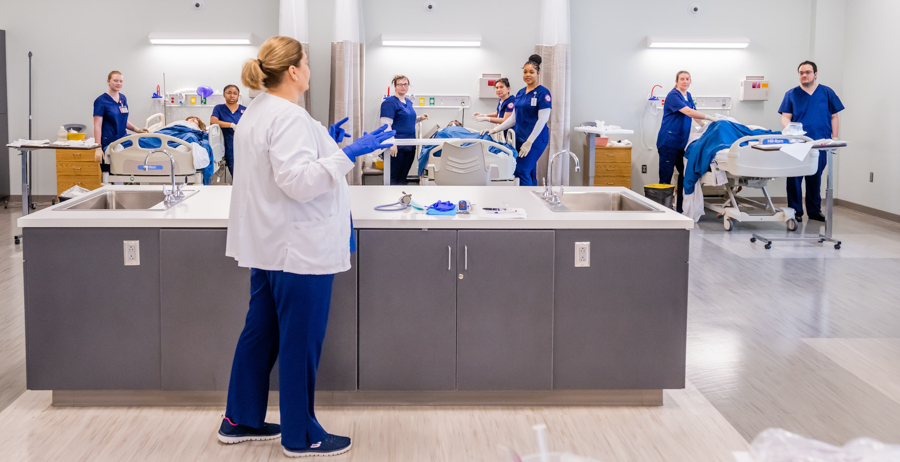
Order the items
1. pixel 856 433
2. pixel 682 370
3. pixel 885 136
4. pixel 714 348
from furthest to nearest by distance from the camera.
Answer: pixel 885 136 < pixel 714 348 < pixel 682 370 < pixel 856 433

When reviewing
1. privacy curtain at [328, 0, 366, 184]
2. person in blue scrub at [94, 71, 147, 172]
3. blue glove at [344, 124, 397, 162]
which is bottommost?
blue glove at [344, 124, 397, 162]

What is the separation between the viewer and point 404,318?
112 inches

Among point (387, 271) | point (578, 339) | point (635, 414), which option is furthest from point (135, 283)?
point (635, 414)

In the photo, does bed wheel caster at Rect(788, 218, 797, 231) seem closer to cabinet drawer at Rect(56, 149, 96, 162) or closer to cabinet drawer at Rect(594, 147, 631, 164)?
cabinet drawer at Rect(594, 147, 631, 164)

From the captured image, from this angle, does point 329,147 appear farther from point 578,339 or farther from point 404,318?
point 578,339

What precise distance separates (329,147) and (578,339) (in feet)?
4.02

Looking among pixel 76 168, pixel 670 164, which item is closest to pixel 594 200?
pixel 670 164

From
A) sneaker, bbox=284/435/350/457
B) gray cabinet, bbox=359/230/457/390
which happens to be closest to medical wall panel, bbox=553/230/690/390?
gray cabinet, bbox=359/230/457/390

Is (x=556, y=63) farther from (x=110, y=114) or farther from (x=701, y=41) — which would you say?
(x=110, y=114)

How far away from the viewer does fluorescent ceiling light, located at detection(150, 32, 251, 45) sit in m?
8.22

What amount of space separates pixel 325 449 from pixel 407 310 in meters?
0.60

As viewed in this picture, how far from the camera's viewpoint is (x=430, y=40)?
8.38m

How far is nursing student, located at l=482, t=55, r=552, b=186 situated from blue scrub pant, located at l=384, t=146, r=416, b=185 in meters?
1.07

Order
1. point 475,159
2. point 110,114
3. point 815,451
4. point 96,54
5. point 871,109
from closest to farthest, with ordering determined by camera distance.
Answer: point 815,451 < point 475,159 < point 110,114 < point 871,109 < point 96,54
